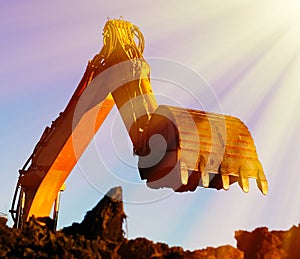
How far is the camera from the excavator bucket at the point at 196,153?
938 centimetres

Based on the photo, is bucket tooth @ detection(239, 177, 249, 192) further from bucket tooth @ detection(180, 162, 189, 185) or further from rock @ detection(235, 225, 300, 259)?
rock @ detection(235, 225, 300, 259)

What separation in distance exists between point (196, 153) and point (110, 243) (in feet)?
7.03

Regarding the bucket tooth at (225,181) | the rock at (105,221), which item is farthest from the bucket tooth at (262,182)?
the rock at (105,221)

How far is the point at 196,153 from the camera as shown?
941cm

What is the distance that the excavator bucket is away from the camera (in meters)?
9.38

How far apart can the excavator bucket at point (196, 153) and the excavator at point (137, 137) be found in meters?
0.02

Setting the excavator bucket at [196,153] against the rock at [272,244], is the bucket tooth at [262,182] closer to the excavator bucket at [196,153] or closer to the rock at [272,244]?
the excavator bucket at [196,153]

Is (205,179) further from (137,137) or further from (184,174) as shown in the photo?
(137,137)

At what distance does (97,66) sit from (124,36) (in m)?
1.08

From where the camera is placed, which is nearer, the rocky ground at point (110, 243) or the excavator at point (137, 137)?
the rocky ground at point (110, 243)

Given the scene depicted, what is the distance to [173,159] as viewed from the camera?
9359 millimetres

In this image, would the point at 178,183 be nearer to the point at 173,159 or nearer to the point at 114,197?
the point at 173,159

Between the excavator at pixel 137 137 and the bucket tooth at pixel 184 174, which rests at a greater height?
the excavator at pixel 137 137

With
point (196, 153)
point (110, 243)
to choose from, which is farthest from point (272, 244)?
point (110, 243)
